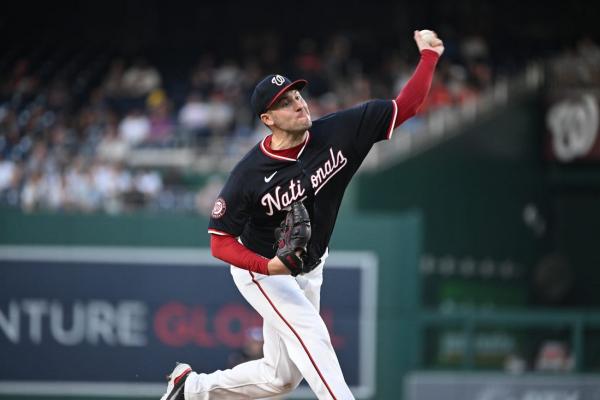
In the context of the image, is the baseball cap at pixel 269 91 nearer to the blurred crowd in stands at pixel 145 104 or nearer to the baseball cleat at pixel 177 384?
the baseball cleat at pixel 177 384

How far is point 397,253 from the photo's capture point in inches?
386

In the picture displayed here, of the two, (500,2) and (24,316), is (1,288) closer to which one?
(24,316)

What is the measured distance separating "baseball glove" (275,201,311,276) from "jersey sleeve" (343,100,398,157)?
2.08ft

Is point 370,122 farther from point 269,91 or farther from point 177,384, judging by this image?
point 177,384

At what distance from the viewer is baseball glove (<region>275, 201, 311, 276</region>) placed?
17.6ft

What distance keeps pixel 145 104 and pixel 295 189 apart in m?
11.0

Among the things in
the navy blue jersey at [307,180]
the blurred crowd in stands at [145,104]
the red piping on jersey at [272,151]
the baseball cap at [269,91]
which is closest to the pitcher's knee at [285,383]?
the navy blue jersey at [307,180]

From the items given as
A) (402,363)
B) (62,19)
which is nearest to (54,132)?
(62,19)

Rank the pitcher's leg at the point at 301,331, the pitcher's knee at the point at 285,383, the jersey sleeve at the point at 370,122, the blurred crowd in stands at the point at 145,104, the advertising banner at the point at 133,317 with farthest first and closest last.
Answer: the blurred crowd in stands at the point at 145,104
the advertising banner at the point at 133,317
the pitcher's knee at the point at 285,383
the jersey sleeve at the point at 370,122
the pitcher's leg at the point at 301,331

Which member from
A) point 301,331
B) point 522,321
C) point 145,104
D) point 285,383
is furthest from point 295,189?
point 145,104

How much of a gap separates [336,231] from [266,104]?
4.16 metres

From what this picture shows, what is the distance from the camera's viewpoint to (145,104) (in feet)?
54.2

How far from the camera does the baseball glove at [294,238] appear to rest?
5.35 meters

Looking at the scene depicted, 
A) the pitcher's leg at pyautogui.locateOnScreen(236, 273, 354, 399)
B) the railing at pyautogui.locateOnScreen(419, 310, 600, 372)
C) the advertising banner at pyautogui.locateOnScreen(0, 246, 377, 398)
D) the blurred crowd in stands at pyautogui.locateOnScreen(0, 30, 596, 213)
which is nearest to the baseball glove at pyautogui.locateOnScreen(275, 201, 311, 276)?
the pitcher's leg at pyautogui.locateOnScreen(236, 273, 354, 399)
